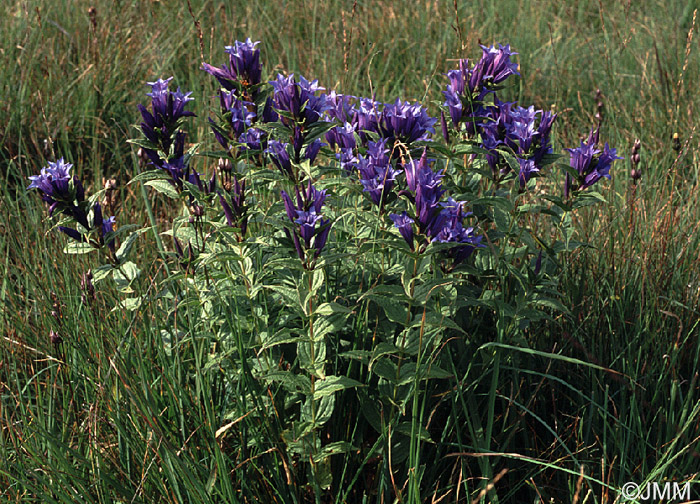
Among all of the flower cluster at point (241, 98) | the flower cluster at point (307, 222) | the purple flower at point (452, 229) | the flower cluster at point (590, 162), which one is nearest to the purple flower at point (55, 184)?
the flower cluster at point (241, 98)

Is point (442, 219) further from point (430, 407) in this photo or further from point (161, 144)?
point (161, 144)

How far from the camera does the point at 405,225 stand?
1.59m

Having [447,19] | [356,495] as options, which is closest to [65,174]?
[356,495]

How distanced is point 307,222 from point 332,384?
0.43 meters

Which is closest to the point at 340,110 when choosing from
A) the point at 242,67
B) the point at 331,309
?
the point at 242,67

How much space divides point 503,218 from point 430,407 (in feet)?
1.95

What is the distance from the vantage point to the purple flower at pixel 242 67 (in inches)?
73.2

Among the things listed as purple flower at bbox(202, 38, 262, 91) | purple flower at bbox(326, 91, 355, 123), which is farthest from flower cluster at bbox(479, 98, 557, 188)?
purple flower at bbox(202, 38, 262, 91)

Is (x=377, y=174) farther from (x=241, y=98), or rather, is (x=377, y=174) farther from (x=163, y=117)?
(x=163, y=117)

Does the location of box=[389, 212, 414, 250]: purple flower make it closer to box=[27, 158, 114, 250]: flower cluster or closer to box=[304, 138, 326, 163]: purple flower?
box=[304, 138, 326, 163]: purple flower

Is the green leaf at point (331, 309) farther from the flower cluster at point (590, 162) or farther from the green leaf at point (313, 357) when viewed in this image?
the flower cluster at point (590, 162)

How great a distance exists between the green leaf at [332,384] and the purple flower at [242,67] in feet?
2.75

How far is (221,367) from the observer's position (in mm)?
1969

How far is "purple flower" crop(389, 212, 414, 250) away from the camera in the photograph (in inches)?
62.6
